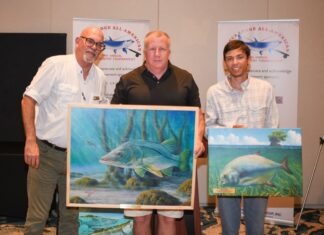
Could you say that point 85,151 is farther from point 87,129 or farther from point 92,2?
point 92,2

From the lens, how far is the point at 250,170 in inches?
88.3

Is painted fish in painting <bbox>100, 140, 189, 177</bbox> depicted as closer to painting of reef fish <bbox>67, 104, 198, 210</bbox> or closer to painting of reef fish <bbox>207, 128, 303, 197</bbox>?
painting of reef fish <bbox>67, 104, 198, 210</bbox>

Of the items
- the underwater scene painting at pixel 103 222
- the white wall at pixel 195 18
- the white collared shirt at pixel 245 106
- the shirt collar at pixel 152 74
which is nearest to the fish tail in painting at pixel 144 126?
the shirt collar at pixel 152 74

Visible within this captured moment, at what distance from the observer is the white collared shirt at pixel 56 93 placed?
2.49m

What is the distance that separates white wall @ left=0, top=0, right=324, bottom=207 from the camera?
4539 millimetres

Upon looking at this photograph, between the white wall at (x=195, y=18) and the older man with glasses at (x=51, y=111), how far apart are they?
213 cm

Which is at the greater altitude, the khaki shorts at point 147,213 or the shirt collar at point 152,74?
the shirt collar at point 152,74

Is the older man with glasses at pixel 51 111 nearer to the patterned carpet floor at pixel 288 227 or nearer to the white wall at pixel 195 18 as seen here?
the patterned carpet floor at pixel 288 227

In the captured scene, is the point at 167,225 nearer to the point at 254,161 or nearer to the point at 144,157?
the point at 144,157

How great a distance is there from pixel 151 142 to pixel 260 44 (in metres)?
2.66

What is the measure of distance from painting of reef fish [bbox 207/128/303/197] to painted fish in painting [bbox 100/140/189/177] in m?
0.25

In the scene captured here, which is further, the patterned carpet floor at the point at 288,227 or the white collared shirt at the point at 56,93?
the patterned carpet floor at the point at 288,227

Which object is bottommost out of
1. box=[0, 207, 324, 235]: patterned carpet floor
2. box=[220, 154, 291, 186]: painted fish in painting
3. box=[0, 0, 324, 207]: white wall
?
box=[0, 207, 324, 235]: patterned carpet floor

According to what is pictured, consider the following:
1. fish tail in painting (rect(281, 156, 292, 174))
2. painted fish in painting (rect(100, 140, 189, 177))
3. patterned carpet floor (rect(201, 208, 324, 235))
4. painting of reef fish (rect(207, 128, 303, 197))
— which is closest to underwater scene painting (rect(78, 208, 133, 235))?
painted fish in painting (rect(100, 140, 189, 177))
